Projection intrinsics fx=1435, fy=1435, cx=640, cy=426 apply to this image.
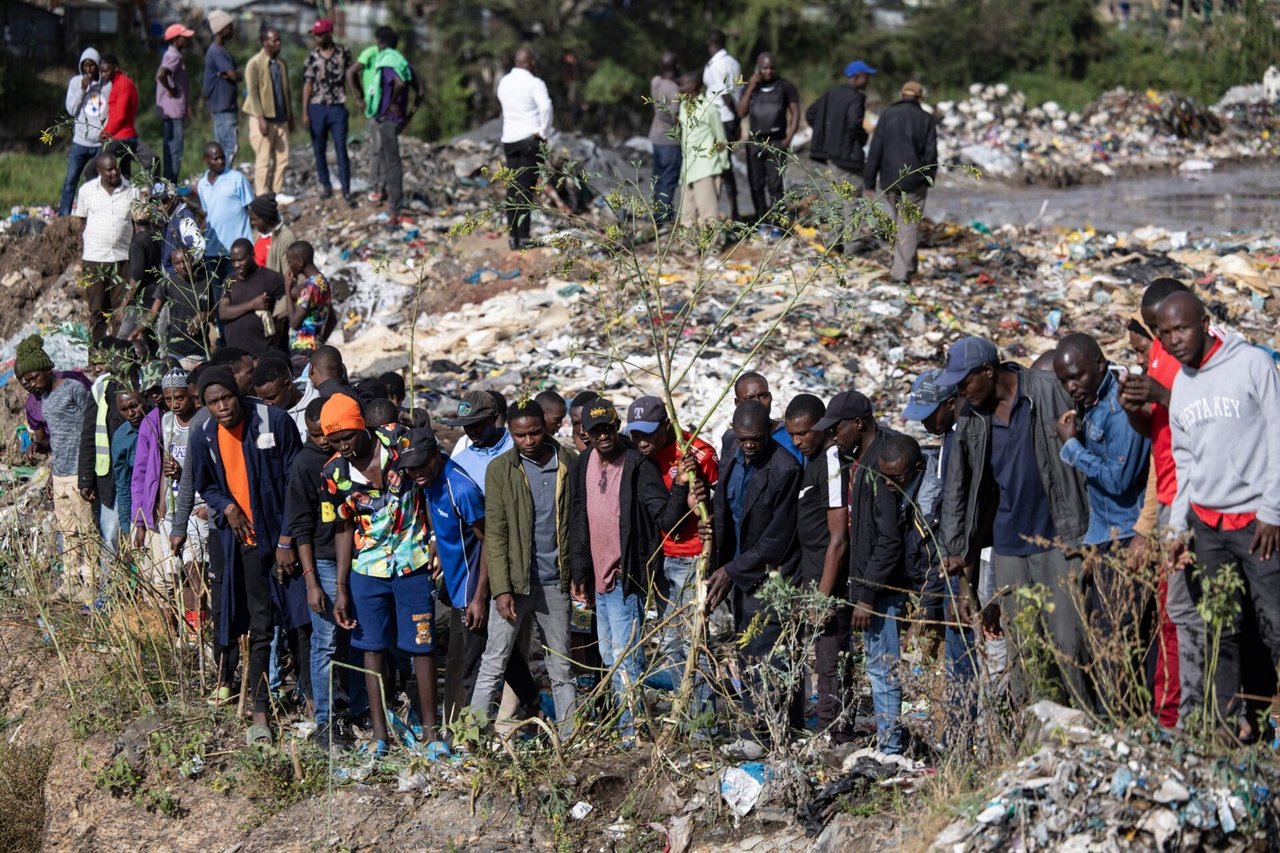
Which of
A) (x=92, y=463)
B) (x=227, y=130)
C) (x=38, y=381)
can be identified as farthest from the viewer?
(x=227, y=130)

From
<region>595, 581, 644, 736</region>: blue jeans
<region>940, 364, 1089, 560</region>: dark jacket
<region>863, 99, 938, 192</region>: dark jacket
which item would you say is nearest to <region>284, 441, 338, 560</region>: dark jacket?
<region>595, 581, 644, 736</region>: blue jeans

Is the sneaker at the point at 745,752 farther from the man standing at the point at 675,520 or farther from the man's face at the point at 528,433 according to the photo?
the man's face at the point at 528,433

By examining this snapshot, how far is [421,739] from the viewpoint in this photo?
5965mm

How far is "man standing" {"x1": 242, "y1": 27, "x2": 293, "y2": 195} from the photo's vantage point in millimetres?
12500

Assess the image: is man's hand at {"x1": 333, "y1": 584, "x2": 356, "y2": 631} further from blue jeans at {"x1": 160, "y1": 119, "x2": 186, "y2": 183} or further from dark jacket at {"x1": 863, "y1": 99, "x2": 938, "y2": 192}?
blue jeans at {"x1": 160, "y1": 119, "x2": 186, "y2": 183}

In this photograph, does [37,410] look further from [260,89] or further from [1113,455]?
[1113,455]

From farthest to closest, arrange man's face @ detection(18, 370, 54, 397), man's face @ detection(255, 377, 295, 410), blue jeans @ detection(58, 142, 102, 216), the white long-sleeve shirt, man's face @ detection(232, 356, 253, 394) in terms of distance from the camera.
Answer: blue jeans @ detection(58, 142, 102, 216)
the white long-sleeve shirt
man's face @ detection(18, 370, 54, 397)
man's face @ detection(232, 356, 253, 394)
man's face @ detection(255, 377, 295, 410)

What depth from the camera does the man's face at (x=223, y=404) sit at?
5934mm

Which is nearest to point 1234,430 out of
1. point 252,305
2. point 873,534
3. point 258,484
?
point 873,534

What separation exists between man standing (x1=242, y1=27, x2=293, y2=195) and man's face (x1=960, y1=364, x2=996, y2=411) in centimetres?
883

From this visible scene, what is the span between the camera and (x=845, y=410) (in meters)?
5.50

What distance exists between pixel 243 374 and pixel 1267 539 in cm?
459

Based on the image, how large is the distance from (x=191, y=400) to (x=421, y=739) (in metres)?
2.01

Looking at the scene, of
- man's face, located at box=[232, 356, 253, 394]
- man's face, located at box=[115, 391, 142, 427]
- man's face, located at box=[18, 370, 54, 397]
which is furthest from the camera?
man's face, located at box=[18, 370, 54, 397]
